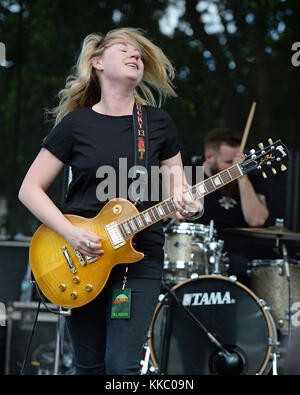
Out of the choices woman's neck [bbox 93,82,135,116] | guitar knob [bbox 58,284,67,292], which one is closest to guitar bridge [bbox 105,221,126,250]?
guitar knob [bbox 58,284,67,292]

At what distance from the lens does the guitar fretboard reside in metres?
2.62

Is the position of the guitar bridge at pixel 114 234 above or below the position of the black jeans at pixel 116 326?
above

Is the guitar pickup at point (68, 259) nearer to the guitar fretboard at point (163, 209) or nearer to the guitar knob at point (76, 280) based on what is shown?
the guitar knob at point (76, 280)

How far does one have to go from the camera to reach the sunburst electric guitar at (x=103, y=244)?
262 cm

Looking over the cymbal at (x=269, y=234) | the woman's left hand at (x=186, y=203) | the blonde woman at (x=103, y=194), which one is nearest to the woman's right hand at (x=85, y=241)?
the blonde woman at (x=103, y=194)

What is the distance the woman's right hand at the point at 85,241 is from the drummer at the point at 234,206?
217 cm

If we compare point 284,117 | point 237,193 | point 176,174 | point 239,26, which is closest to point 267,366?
point 237,193

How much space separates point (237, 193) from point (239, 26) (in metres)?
2.76

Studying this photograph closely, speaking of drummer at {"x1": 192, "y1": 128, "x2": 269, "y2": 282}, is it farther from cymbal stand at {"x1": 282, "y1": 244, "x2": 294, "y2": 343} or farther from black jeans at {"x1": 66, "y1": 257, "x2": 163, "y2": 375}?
black jeans at {"x1": 66, "y1": 257, "x2": 163, "y2": 375}

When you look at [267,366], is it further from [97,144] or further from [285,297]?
[97,144]

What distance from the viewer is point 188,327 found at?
13.5ft

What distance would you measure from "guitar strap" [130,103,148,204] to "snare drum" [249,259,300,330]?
6.81ft
